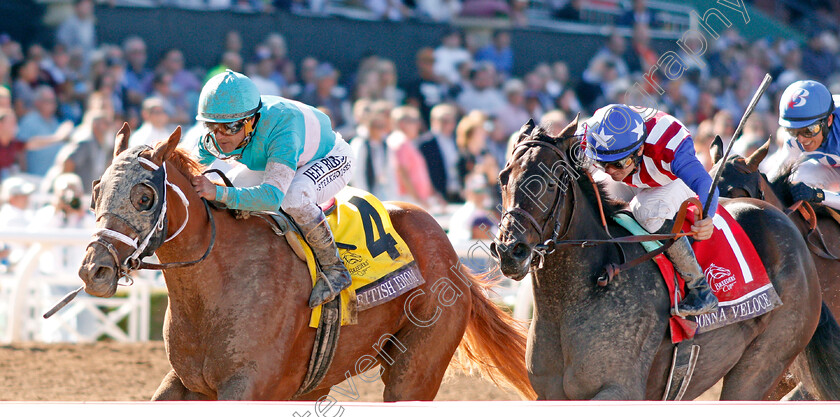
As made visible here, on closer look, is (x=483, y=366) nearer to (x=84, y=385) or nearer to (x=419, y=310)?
(x=419, y=310)

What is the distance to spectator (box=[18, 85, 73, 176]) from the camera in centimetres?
953

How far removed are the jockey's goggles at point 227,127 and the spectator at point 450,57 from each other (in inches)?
321

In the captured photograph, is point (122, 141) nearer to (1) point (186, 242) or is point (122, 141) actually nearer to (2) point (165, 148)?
(2) point (165, 148)

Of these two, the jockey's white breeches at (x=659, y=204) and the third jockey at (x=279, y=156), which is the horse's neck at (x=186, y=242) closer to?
the third jockey at (x=279, y=156)

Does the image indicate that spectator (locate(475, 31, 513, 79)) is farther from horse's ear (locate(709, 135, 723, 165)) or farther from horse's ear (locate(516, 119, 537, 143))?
horse's ear (locate(516, 119, 537, 143))

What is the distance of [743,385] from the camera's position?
451 centimetres

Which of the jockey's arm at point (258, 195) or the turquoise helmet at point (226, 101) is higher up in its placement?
the turquoise helmet at point (226, 101)

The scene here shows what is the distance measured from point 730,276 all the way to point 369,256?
1676 millimetres

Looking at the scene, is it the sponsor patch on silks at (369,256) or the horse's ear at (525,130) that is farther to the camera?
the sponsor patch on silks at (369,256)

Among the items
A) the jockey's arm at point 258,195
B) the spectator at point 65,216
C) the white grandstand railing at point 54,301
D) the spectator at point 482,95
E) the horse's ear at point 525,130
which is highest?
the spectator at point 482,95

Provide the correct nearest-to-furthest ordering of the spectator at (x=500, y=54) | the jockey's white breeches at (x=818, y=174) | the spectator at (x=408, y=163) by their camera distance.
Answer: the jockey's white breeches at (x=818, y=174) → the spectator at (x=408, y=163) → the spectator at (x=500, y=54)

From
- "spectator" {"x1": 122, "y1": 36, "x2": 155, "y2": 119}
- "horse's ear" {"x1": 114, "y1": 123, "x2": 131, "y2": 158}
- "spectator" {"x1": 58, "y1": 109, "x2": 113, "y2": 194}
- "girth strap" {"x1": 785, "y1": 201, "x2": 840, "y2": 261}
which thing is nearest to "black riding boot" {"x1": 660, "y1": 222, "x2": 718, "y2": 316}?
"girth strap" {"x1": 785, "y1": 201, "x2": 840, "y2": 261}

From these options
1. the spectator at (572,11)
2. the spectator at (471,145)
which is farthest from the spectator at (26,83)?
the spectator at (572,11)

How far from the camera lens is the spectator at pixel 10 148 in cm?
910
